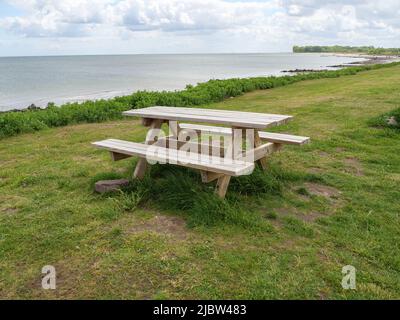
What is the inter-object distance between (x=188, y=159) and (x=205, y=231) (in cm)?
81

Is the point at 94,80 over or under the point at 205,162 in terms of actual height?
over

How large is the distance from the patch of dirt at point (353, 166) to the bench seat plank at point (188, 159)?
6.76 ft

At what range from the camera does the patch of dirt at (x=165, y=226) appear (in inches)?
134

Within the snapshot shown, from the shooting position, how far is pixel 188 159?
3.82 metres

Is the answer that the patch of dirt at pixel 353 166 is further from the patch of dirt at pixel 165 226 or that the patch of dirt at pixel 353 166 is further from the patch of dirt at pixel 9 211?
the patch of dirt at pixel 9 211

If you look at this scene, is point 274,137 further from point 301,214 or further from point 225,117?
point 301,214

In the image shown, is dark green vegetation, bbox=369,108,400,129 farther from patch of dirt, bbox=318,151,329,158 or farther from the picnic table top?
the picnic table top

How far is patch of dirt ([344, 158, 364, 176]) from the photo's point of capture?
5001 mm

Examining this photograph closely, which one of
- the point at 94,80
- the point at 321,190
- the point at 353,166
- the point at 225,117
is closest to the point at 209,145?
the point at 225,117

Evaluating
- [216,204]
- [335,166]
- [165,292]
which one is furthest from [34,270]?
[335,166]

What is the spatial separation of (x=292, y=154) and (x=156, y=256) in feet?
11.2

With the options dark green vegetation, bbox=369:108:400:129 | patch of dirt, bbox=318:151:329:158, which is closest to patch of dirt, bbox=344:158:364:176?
patch of dirt, bbox=318:151:329:158

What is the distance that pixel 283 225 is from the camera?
3545 millimetres

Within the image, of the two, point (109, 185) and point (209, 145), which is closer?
point (109, 185)
